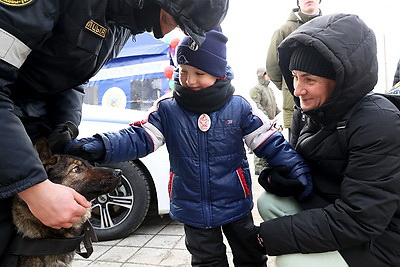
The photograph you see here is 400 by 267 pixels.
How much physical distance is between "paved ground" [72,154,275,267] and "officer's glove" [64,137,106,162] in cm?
145

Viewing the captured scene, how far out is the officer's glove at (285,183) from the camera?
5.92ft

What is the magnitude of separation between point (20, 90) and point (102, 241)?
7.67 ft

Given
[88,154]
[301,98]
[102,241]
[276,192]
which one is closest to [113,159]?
[88,154]

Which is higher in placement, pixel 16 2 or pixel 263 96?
pixel 16 2

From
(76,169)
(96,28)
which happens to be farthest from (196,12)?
(76,169)

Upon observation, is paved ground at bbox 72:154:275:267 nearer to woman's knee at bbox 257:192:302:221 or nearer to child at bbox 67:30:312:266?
child at bbox 67:30:312:266

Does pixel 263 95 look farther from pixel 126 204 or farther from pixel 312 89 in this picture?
pixel 312 89

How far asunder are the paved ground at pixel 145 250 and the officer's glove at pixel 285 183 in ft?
3.74

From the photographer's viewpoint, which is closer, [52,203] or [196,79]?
[52,203]

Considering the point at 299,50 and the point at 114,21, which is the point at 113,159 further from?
the point at 299,50

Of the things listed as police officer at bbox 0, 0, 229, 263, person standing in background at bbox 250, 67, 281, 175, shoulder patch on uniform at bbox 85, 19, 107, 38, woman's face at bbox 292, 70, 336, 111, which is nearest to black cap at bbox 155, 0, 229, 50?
police officer at bbox 0, 0, 229, 263

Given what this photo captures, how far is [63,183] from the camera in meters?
1.71

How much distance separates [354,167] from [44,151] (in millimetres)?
1456

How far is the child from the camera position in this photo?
6.72 ft
